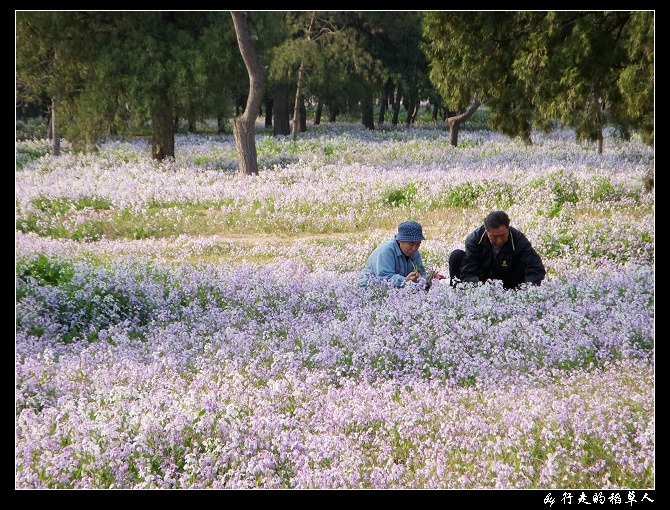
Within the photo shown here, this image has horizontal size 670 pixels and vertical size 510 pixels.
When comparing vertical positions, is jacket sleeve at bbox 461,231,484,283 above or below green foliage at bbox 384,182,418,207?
below

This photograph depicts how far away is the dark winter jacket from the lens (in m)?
8.64

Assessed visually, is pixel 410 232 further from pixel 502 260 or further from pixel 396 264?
pixel 502 260

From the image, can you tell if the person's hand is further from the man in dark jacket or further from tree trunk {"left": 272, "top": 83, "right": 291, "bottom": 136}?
tree trunk {"left": 272, "top": 83, "right": 291, "bottom": 136}

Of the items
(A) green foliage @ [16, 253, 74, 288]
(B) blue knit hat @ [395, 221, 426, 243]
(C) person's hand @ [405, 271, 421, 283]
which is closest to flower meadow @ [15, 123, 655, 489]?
(A) green foliage @ [16, 253, 74, 288]

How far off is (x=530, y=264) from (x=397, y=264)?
1622 millimetres

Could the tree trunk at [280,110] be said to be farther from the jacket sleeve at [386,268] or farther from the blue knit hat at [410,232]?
the blue knit hat at [410,232]

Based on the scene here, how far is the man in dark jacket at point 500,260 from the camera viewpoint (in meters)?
8.62

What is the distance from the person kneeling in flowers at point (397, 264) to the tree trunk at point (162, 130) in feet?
56.5

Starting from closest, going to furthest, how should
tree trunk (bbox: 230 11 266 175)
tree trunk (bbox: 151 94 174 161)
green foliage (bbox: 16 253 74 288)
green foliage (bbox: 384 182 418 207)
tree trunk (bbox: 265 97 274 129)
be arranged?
green foliage (bbox: 16 253 74 288) < green foliage (bbox: 384 182 418 207) < tree trunk (bbox: 230 11 266 175) < tree trunk (bbox: 151 94 174 161) < tree trunk (bbox: 265 97 274 129)

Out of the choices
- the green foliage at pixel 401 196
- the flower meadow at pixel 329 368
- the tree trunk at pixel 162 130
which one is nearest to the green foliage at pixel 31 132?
the tree trunk at pixel 162 130

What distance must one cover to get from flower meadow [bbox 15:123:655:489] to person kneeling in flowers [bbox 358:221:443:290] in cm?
18

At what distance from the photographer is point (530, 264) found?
8.70m

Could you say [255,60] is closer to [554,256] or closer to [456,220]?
[456,220]
